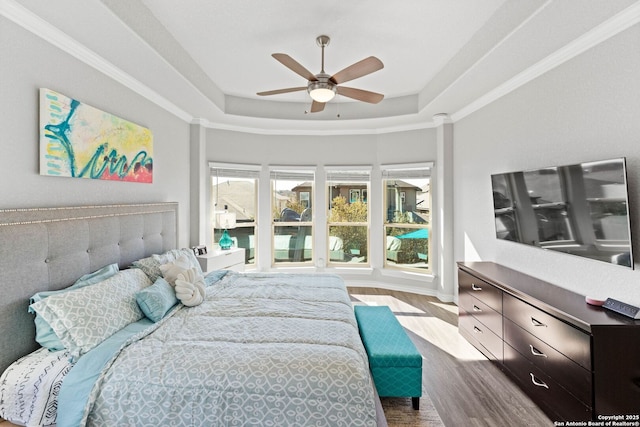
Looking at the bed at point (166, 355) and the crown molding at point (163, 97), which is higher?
the crown molding at point (163, 97)

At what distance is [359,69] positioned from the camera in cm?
246

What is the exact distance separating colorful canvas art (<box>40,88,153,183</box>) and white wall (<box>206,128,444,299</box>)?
1.70m

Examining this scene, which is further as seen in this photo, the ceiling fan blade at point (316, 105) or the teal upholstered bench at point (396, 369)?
the ceiling fan blade at point (316, 105)

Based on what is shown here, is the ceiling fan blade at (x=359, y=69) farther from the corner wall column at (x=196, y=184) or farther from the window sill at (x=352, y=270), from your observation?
the window sill at (x=352, y=270)

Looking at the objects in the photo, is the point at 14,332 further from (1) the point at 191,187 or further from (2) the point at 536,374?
(2) the point at 536,374

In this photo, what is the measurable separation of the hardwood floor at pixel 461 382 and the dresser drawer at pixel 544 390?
0.28ft

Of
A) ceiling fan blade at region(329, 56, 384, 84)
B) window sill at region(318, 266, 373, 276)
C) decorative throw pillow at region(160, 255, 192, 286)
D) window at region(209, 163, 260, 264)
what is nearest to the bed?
decorative throw pillow at region(160, 255, 192, 286)

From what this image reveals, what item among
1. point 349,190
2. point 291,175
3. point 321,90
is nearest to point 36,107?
point 321,90

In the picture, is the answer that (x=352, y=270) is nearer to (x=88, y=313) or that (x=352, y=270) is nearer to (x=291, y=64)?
(x=291, y=64)

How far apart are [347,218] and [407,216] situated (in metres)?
0.98

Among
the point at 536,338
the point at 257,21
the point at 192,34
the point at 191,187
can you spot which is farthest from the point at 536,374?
the point at 191,187

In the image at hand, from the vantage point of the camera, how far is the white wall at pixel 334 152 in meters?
4.86

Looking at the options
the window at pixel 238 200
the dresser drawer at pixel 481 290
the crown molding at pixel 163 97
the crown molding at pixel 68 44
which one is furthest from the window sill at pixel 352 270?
the crown molding at pixel 68 44

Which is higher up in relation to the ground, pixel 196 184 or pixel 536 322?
pixel 196 184
